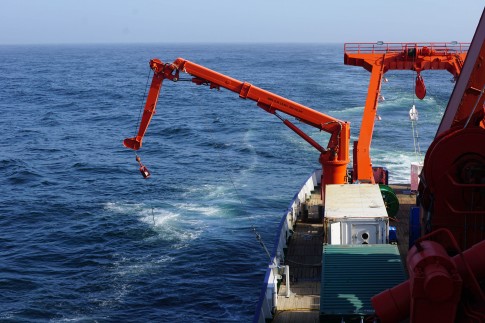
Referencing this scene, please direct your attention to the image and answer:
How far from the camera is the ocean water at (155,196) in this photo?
31.0 metres

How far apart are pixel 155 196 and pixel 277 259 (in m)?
23.9

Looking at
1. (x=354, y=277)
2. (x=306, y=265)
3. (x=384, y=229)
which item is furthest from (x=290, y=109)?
(x=354, y=277)

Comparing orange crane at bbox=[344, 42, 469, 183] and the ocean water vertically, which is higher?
orange crane at bbox=[344, 42, 469, 183]

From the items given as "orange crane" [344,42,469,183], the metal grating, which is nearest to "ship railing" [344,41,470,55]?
"orange crane" [344,42,469,183]

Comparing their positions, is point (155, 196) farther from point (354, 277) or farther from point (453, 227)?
point (453, 227)

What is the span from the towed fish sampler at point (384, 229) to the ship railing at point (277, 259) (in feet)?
0.16

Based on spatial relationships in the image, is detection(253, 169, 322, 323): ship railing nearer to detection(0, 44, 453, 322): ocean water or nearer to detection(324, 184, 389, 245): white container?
detection(324, 184, 389, 245): white container

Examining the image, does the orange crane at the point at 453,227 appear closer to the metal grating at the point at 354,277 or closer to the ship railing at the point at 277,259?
the metal grating at the point at 354,277

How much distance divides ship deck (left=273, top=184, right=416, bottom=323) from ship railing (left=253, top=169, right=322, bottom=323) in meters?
0.34

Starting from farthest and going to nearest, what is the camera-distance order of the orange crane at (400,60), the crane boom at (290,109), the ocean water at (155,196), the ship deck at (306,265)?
the orange crane at (400,60)
the crane boom at (290,109)
the ocean water at (155,196)
the ship deck at (306,265)

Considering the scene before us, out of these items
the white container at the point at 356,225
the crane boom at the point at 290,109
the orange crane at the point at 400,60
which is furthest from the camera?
the orange crane at the point at 400,60

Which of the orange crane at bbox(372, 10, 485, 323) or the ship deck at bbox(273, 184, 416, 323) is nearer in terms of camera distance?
the orange crane at bbox(372, 10, 485, 323)

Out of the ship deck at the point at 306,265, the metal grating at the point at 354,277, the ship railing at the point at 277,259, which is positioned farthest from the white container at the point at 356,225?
the metal grating at the point at 354,277

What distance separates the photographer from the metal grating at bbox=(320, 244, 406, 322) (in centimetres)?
1712
